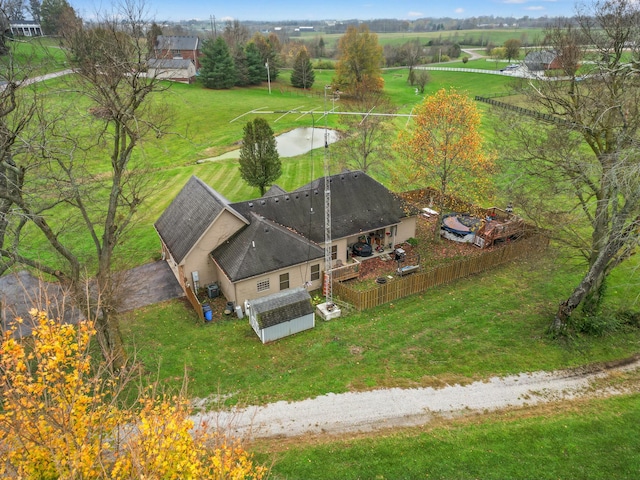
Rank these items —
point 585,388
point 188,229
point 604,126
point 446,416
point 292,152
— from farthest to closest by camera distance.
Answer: point 292,152 → point 188,229 → point 604,126 → point 585,388 → point 446,416

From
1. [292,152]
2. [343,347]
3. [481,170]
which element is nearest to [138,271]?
[343,347]

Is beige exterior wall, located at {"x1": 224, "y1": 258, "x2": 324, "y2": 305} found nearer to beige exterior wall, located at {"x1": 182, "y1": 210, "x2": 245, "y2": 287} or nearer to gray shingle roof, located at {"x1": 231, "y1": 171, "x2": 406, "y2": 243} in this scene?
beige exterior wall, located at {"x1": 182, "y1": 210, "x2": 245, "y2": 287}

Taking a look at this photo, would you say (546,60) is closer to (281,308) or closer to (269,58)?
(281,308)

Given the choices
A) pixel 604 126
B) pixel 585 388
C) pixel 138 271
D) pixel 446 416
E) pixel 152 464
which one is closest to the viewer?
Result: pixel 152 464

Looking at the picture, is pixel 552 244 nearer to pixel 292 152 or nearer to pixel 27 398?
pixel 27 398

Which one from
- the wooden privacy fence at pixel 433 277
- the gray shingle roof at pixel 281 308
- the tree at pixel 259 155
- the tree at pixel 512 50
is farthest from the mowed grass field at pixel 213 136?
the wooden privacy fence at pixel 433 277

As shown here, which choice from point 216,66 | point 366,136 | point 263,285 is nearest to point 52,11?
point 216,66
